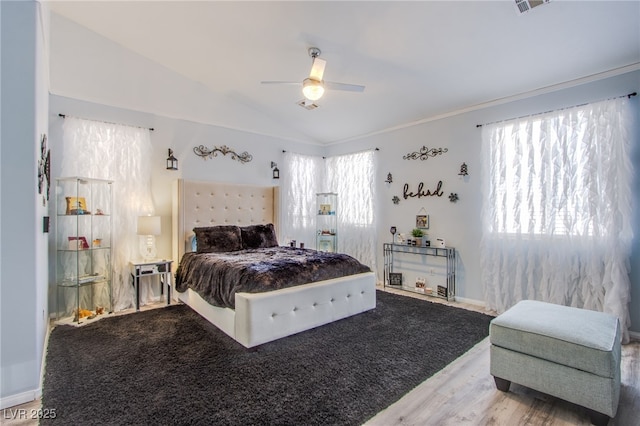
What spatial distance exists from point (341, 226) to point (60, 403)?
4619 millimetres

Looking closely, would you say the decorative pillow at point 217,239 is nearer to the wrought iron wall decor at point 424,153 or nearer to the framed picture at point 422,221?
the framed picture at point 422,221

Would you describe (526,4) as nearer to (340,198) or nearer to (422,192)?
(422,192)

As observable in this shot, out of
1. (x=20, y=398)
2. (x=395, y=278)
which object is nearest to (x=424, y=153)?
(x=395, y=278)

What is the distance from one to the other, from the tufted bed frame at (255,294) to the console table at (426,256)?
3.95 ft

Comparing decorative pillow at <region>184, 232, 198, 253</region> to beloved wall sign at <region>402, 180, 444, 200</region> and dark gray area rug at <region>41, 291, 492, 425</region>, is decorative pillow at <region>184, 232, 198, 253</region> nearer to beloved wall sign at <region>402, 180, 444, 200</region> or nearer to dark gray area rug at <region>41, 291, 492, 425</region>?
dark gray area rug at <region>41, 291, 492, 425</region>

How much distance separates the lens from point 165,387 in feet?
7.34

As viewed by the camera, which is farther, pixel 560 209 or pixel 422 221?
pixel 422 221

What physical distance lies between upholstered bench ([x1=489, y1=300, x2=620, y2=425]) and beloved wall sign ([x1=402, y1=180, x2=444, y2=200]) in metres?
2.50

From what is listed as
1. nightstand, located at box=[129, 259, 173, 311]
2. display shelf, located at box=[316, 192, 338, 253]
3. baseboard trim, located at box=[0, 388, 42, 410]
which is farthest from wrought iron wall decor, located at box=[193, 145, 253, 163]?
baseboard trim, located at box=[0, 388, 42, 410]

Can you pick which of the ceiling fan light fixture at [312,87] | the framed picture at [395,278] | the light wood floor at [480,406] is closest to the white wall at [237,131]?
the framed picture at [395,278]

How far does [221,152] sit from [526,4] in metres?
4.23

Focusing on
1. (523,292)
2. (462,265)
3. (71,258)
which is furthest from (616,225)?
(71,258)

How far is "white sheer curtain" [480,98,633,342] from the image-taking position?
122 inches

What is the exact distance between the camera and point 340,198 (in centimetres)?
607
